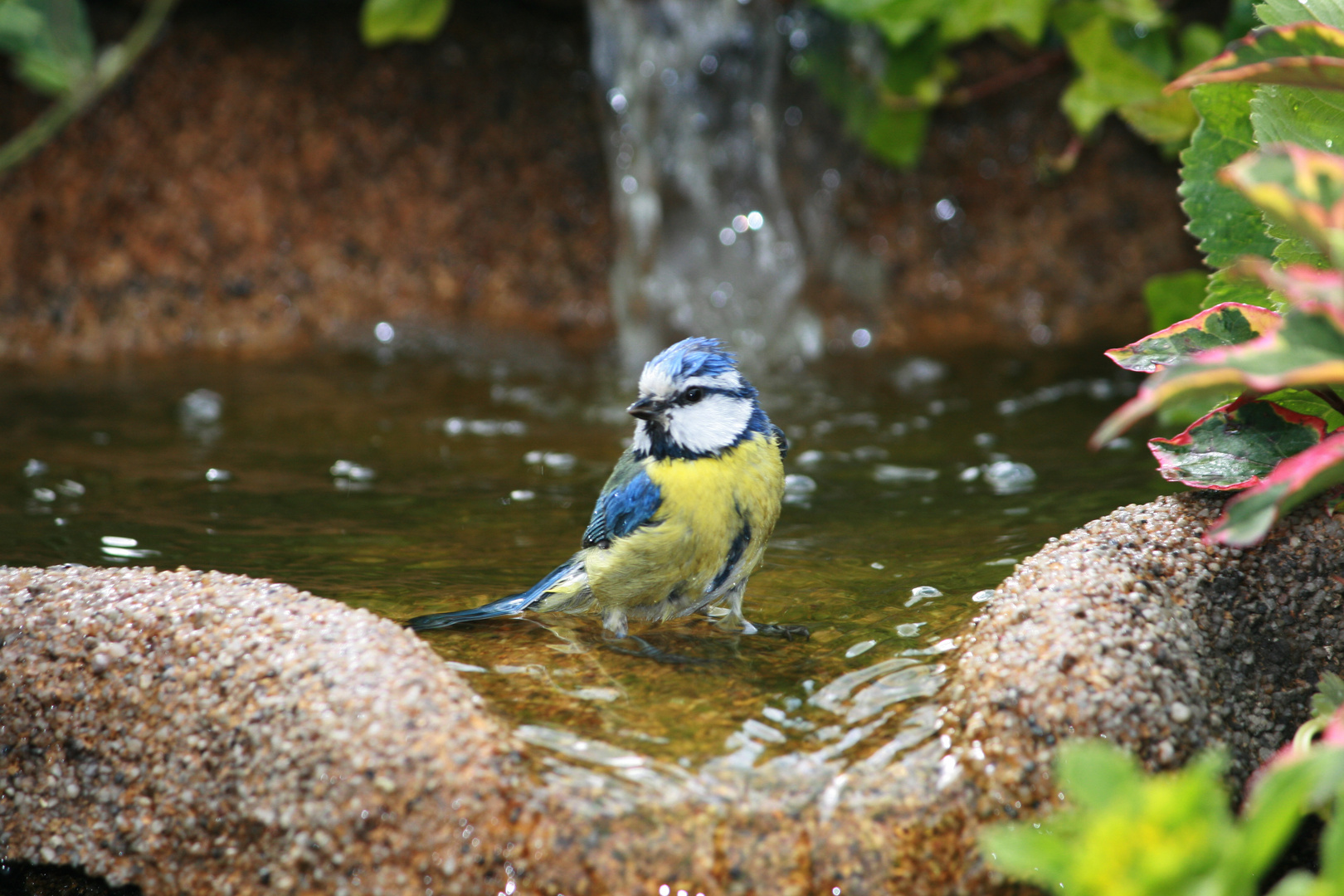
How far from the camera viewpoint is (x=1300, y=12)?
2.00 meters

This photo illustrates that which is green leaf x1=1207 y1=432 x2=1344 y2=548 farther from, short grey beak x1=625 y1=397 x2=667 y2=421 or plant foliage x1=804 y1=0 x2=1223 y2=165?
plant foliage x1=804 y1=0 x2=1223 y2=165

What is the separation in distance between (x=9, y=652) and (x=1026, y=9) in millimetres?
3730

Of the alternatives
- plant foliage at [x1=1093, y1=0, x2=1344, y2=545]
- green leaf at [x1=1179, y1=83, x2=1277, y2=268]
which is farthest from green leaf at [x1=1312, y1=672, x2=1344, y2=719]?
green leaf at [x1=1179, y1=83, x2=1277, y2=268]

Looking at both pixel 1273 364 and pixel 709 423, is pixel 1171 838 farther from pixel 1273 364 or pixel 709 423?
pixel 709 423

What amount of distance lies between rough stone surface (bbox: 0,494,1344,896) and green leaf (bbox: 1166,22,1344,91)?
741 millimetres

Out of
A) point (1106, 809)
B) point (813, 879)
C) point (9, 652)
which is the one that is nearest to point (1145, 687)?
point (813, 879)

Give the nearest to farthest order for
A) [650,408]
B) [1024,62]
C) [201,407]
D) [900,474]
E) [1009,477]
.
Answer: [650,408]
[1009,477]
[900,474]
[201,407]
[1024,62]

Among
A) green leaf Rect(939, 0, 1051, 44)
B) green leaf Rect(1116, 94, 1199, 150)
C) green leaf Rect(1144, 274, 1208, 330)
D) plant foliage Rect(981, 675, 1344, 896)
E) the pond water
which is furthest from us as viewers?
green leaf Rect(939, 0, 1051, 44)

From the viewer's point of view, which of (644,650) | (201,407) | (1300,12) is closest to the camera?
(1300,12)

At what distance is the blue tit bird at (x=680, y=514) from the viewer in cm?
228

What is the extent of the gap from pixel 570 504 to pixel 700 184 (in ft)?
9.37

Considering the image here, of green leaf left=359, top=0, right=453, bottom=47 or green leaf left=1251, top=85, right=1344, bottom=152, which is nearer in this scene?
green leaf left=1251, top=85, right=1344, bottom=152

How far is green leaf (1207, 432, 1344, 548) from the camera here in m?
1.48

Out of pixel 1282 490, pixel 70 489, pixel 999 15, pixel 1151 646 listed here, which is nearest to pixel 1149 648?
pixel 1151 646
